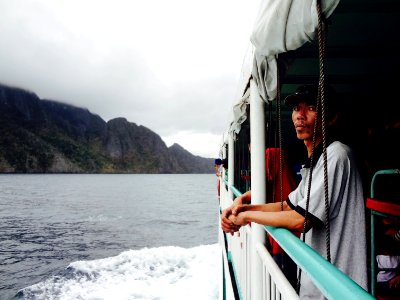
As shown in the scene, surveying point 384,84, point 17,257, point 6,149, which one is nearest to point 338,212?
point 384,84

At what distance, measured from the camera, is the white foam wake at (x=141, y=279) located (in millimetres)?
12211

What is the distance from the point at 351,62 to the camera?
395 centimetres

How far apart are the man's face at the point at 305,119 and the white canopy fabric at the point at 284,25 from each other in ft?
0.93

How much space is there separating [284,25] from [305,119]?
659mm

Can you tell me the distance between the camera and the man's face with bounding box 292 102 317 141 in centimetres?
200

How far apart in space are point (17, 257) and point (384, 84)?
1004 inches

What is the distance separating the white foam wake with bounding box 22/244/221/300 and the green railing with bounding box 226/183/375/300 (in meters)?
10.6

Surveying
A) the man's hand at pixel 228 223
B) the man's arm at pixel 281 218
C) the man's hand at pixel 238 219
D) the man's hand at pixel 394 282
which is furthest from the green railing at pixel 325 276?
the man's hand at pixel 394 282

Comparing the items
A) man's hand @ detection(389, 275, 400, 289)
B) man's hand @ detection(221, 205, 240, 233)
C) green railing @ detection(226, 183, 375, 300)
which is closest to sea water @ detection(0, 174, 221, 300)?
man's hand @ detection(389, 275, 400, 289)

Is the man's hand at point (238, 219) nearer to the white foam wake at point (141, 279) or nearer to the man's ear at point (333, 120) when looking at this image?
the man's ear at point (333, 120)

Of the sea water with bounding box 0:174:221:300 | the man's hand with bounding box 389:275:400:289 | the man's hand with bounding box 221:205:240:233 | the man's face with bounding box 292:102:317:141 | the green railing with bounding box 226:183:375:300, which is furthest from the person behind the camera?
the sea water with bounding box 0:174:221:300

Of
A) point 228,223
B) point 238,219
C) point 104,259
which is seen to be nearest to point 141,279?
point 104,259

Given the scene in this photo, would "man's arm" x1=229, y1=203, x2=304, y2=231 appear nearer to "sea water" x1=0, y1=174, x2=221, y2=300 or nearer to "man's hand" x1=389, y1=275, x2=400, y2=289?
"man's hand" x1=389, y1=275, x2=400, y2=289

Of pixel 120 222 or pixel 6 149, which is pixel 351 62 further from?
pixel 6 149
